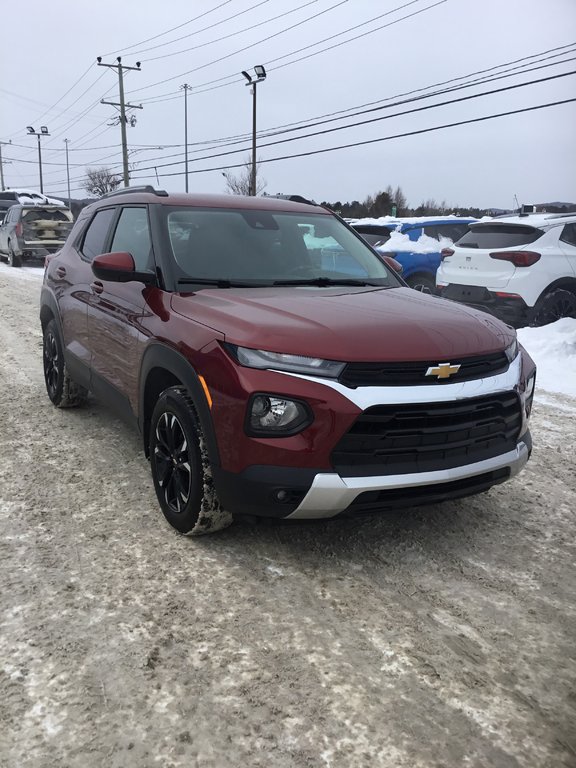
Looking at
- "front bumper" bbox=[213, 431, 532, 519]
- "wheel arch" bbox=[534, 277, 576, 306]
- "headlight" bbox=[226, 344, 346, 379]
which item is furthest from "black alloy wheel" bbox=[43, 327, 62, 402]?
"wheel arch" bbox=[534, 277, 576, 306]

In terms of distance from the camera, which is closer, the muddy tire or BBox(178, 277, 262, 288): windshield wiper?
BBox(178, 277, 262, 288): windshield wiper

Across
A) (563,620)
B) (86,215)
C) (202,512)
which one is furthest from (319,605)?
(86,215)

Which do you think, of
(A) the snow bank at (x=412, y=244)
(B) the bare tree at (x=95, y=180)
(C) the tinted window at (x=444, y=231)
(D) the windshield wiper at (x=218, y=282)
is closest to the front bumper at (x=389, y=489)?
(D) the windshield wiper at (x=218, y=282)

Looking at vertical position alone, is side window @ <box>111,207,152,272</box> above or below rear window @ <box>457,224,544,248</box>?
below

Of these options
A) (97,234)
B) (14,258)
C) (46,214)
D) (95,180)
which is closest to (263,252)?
(97,234)

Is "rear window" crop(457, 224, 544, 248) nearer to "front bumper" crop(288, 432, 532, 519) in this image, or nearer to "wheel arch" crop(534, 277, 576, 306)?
"wheel arch" crop(534, 277, 576, 306)

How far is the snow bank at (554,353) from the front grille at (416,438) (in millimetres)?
3884

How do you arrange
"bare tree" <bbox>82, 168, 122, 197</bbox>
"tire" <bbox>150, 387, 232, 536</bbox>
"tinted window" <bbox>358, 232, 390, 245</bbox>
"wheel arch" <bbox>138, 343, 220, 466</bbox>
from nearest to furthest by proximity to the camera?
1. "wheel arch" <bbox>138, 343, 220, 466</bbox>
2. "tire" <bbox>150, 387, 232, 536</bbox>
3. "tinted window" <bbox>358, 232, 390, 245</bbox>
4. "bare tree" <bbox>82, 168, 122, 197</bbox>

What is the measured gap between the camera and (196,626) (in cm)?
253

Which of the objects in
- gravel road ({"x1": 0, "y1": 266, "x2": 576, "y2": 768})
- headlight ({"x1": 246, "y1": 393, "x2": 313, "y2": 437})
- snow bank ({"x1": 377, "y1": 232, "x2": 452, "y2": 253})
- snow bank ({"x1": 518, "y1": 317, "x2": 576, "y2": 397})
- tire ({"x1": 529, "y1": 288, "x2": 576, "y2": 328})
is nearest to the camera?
gravel road ({"x1": 0, "y1": 266, "x2": 576, "y2": 768})

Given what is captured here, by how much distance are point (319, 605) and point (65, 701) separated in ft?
3.53

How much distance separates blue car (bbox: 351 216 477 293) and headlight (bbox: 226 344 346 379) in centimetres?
839

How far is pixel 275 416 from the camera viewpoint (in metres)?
2.67

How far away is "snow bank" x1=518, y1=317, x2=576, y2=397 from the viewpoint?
6699 millimetres
